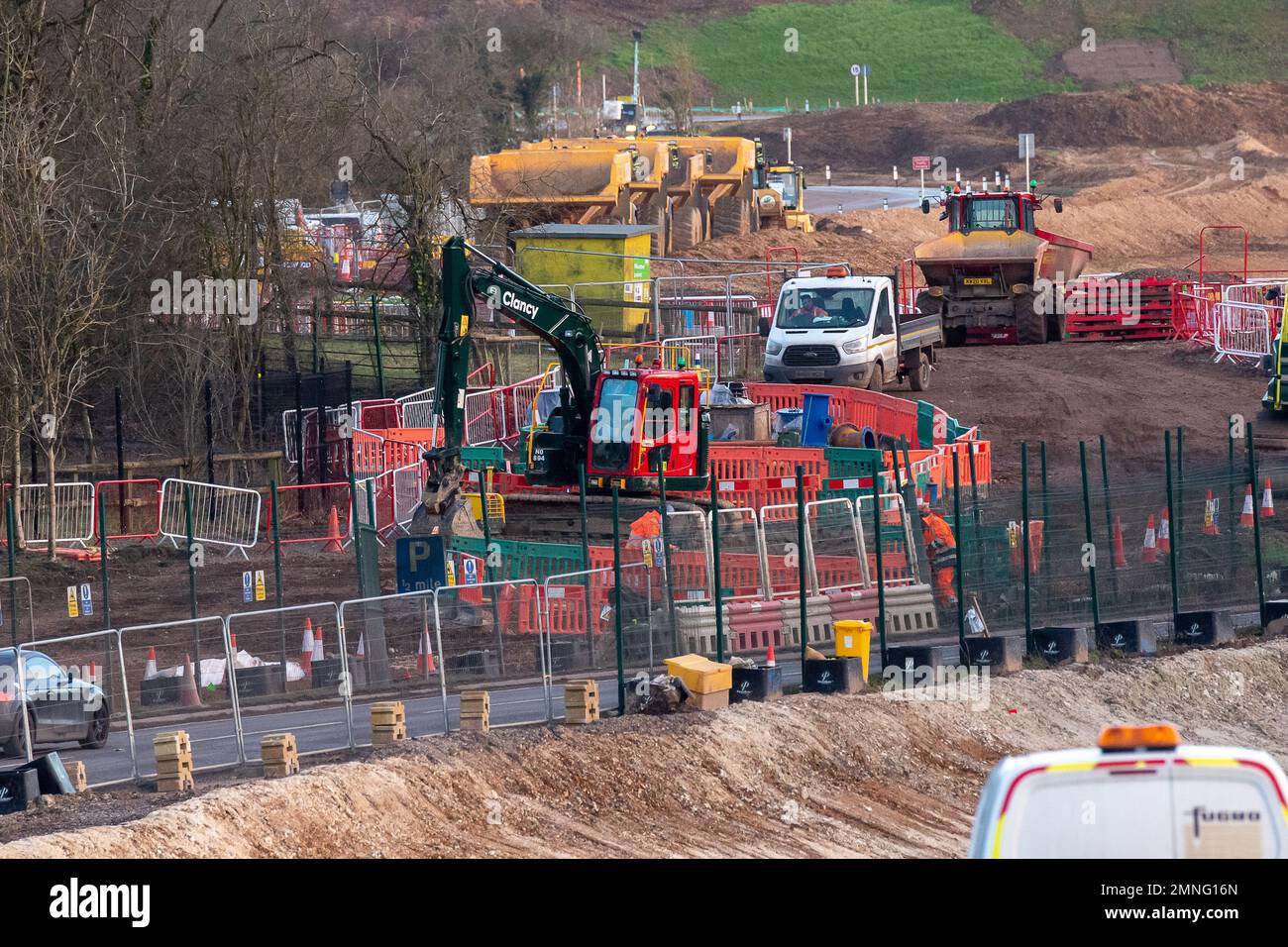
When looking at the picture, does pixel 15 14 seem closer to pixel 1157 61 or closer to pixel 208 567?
pixel 208 567

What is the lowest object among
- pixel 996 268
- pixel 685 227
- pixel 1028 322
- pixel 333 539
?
pixel 333 539

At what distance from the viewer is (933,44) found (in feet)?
347

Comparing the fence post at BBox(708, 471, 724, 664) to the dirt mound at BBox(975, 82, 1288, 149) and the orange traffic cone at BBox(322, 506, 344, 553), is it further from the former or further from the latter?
the dirt mound at BBox(975, 82, 1288, 149)

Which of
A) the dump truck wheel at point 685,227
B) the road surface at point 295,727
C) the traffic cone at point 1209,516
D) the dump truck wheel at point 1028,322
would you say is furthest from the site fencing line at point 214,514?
the dump truck wheel at point 685,227

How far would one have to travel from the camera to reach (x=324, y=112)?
3688 cm

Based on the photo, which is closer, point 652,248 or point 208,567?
point 208,567

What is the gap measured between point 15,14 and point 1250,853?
91.7 feet

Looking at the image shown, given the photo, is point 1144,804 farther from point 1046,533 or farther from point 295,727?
point 1046,533

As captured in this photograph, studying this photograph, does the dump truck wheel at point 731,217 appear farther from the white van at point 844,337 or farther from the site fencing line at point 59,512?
the site fencing line at point 59,512

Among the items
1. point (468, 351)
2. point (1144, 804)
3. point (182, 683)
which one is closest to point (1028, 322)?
point (468, 351)

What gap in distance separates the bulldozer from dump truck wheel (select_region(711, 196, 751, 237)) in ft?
60.5

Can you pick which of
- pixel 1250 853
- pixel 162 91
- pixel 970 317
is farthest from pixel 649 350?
pixel 1250 853

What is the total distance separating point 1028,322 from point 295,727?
2558cm

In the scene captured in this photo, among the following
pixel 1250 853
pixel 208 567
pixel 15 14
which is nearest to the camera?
pixel 1250 853
